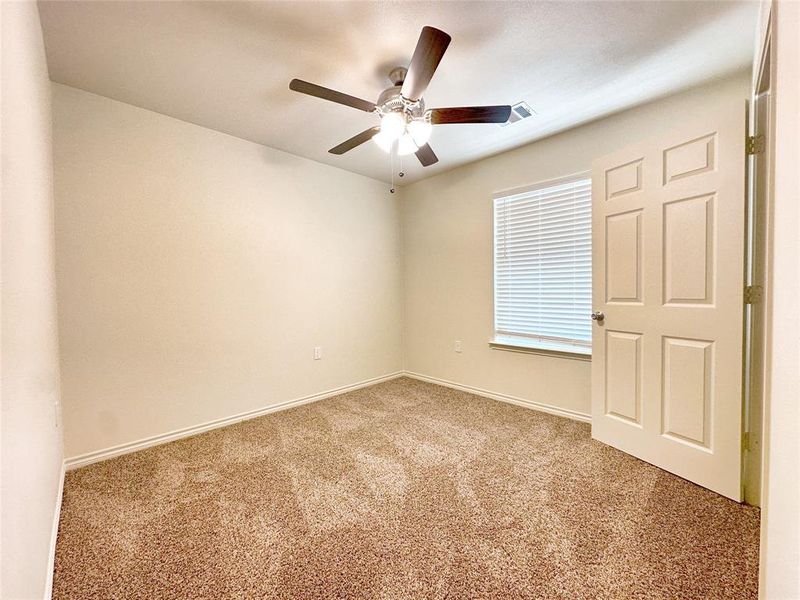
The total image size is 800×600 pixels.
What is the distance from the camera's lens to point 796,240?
866mm

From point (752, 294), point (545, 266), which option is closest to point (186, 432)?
point (545, 266)

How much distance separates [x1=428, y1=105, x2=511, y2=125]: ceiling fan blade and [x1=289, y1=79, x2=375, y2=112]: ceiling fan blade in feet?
1.15

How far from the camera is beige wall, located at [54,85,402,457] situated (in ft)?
6.64

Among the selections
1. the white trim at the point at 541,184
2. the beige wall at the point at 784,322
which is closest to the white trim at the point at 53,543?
the beige wall at the point at 784,322

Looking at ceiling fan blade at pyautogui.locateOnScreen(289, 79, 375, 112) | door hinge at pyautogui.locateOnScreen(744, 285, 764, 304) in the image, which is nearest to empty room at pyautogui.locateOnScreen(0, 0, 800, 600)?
door hinge at pyautogui.locateOnScreen(744, 285, 764, 304)

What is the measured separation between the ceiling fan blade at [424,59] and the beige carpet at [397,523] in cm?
202

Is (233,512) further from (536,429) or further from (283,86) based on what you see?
(283,86)

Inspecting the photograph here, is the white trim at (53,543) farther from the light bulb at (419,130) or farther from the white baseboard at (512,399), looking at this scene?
the white baseboard at (512,399)

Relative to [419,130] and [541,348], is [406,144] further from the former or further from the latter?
[541,348]

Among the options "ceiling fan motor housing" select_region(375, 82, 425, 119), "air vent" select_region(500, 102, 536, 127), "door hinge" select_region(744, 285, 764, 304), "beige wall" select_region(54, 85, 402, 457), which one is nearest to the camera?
"door hinge" select_region(744, 285, 764, 304)

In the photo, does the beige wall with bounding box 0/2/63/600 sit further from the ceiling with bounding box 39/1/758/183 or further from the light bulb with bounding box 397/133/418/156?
the light bulb with bounding box 397/133/418/156

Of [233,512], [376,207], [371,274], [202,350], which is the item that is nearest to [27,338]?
[233,512]

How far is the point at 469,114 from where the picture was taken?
1.69 m

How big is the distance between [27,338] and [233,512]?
1130mm
